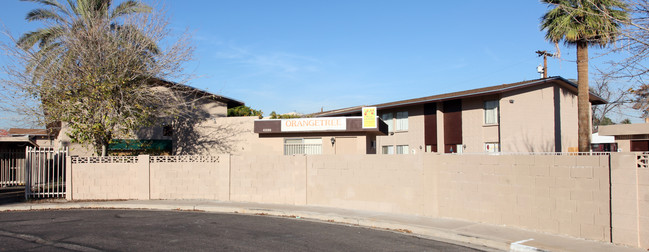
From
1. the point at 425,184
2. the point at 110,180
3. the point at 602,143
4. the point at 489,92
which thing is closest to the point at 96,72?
the point at 110,180

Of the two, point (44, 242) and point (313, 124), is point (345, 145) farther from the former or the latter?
point (44, 242)

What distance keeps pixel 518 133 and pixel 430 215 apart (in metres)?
17.5

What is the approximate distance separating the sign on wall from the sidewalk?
688 centimetres

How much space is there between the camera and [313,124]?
22.1 metres

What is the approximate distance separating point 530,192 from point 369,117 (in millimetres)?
11615

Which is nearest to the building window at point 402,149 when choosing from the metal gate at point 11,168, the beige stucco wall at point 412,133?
the beige stucco wall at point 412,133

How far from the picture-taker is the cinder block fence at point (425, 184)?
8.92 m

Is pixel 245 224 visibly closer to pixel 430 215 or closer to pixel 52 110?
pixel 430 215

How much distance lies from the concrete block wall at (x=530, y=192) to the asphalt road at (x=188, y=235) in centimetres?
232

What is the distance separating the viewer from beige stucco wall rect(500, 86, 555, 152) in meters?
27.7

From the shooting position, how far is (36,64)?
61.4ft

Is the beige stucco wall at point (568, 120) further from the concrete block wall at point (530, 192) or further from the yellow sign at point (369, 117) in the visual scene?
the concrete block wall at point (530, 192)

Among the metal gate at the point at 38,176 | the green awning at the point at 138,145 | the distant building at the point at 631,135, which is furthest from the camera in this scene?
the distant building at the point at 631,135

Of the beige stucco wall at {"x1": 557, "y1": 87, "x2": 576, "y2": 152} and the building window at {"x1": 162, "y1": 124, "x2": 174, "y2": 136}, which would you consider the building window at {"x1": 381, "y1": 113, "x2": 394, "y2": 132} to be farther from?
the building window at {"x1": 162, "y1": 124, "x2": 174, "y2": 136}
